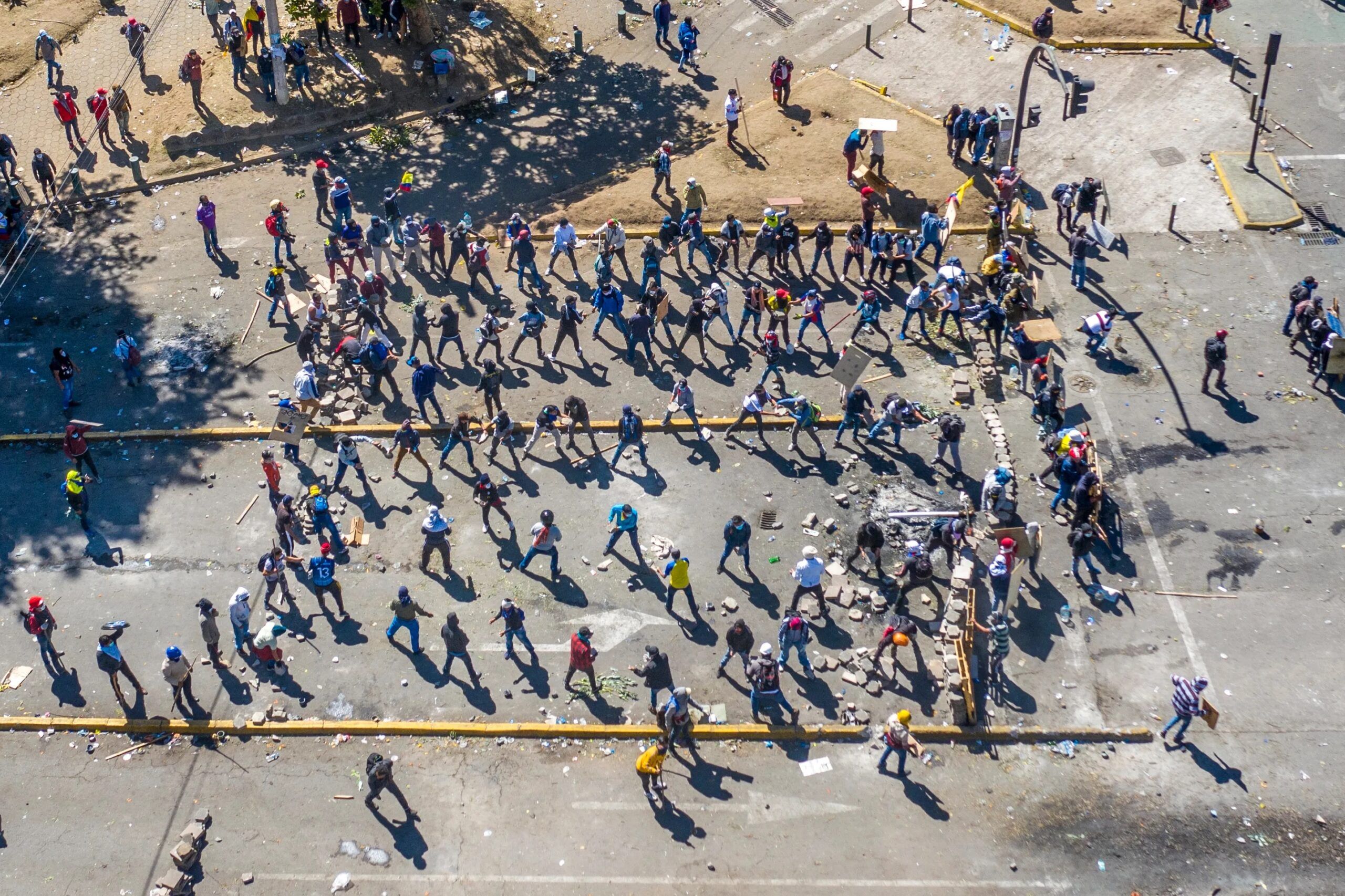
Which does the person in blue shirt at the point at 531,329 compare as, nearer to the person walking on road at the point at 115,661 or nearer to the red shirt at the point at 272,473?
the red shirt at the point at 272,473

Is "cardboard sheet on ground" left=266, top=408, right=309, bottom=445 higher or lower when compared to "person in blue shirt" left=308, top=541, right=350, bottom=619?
higher

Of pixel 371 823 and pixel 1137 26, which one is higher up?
pixel 1137 26

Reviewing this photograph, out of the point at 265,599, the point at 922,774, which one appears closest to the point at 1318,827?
the point at 922,774

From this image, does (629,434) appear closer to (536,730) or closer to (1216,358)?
(536,730)

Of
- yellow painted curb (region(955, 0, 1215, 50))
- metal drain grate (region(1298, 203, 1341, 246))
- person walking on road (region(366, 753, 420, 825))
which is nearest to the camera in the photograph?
person walking on road (region(366, 753, 420, 825))

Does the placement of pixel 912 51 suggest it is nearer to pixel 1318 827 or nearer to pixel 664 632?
pixel 664 632

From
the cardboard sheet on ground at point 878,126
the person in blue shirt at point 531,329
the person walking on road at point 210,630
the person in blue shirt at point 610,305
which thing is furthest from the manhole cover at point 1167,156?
the person walking on road at point 210,630

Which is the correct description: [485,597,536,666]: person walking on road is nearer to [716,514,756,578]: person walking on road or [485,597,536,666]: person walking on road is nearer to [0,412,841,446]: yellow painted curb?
[716,514,756,578]: person walking on road

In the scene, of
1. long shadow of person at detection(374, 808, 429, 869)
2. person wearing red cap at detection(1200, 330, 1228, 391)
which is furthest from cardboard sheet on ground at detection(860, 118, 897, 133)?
long shadow of person at detection(374, 808, 429, 869)
